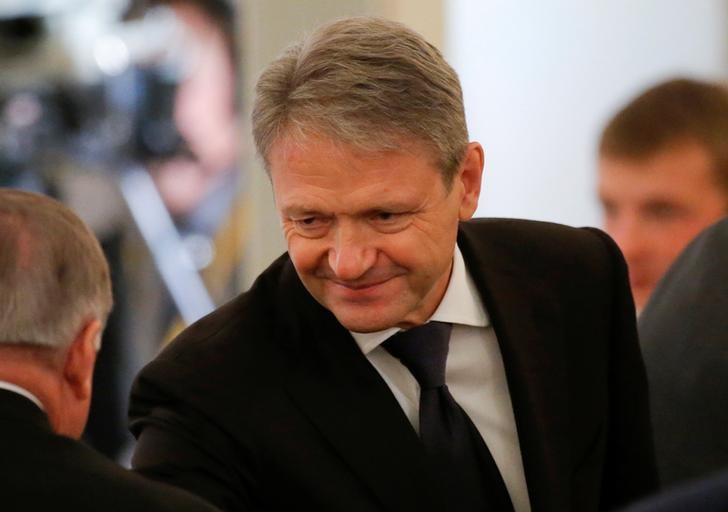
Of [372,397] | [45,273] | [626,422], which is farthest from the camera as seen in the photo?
[626,422]

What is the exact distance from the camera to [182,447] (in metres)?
1.91

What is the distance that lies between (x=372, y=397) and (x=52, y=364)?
1.43ft

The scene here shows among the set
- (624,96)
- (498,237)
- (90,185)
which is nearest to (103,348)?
(90,185)

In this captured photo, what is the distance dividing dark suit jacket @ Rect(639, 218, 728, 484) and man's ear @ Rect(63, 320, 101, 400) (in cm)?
93

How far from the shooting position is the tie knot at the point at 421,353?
210 cm

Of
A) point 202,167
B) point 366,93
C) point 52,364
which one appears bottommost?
point 202,167

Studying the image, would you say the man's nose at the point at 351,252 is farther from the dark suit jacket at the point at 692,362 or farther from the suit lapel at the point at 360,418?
the dark suit jacket at the point at 692,362

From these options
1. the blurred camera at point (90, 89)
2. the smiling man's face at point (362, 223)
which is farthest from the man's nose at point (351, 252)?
the blurred camera at point (90, 89)

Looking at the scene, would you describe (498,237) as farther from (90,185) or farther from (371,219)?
(90,185)

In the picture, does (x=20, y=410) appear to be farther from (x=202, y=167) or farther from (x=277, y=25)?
(x=202, y=167)

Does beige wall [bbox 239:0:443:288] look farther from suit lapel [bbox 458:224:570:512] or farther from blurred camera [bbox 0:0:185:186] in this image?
suit lapel [bbox 458:224:570:512]

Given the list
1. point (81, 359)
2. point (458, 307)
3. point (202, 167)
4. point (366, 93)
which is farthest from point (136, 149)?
point (366, 93)

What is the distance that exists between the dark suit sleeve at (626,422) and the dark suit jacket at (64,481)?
78cm

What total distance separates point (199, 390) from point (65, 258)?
249 mm
